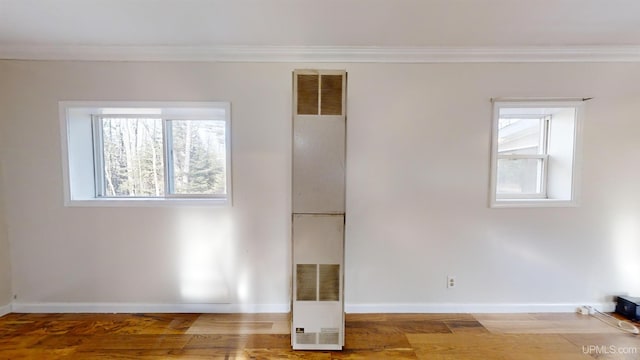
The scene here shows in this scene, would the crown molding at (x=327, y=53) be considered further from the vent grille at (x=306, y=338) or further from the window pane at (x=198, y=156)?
the vent grille at (x=306, y=338)

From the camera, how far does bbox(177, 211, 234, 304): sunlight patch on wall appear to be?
2527mm

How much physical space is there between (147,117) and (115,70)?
0.45 m

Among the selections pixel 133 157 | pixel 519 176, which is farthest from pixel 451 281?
pixel 133 157

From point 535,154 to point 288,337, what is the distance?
2.78 meters

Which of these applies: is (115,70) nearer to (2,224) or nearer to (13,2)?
(13,2)

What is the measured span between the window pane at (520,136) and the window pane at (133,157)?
3.24 m

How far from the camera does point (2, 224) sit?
2457mm

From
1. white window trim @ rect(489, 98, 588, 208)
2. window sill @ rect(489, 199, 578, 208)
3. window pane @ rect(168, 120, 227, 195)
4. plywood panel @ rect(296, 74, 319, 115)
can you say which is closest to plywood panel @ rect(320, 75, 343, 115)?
plywood panel @ rect(296, 74, 319, 115)

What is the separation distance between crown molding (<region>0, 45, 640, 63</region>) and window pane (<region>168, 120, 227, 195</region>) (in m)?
0.60

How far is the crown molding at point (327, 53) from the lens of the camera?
237 cm

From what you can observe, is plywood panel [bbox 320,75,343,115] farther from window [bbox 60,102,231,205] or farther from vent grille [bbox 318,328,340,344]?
vent grille [bbox 318,328,340,344]

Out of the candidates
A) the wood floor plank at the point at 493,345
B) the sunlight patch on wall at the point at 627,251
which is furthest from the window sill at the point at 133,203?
the sunlight patch on wall at the point at 627,251

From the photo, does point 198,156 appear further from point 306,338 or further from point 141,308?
point 306,338

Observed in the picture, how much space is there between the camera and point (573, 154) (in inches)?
98.0
